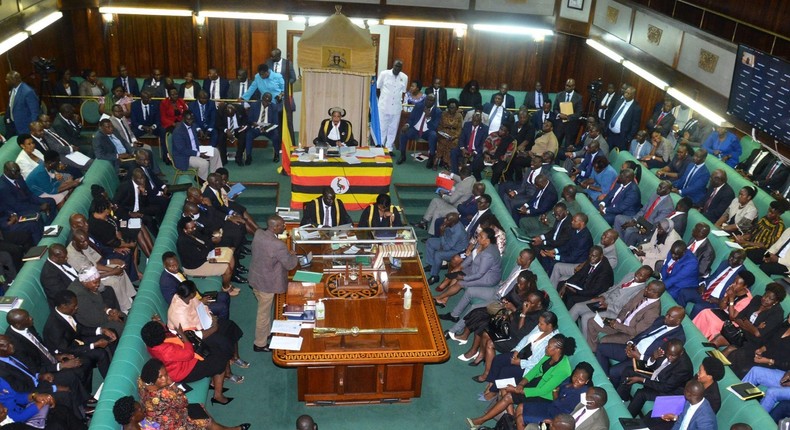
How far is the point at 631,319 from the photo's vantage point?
7.20 metres

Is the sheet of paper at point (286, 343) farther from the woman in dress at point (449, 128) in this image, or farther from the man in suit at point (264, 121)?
the woman in dress at point (449, 128)

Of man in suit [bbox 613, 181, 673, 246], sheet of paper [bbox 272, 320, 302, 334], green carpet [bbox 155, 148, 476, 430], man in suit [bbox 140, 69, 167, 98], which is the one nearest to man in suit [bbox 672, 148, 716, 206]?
man in suit [bbox 613, 181, 673, 246]

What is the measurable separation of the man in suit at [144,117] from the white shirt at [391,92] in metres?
4.20

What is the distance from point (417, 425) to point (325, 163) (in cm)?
473

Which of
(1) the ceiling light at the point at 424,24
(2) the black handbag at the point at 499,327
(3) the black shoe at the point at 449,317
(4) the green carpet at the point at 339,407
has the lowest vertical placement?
(4) the green carpet at the point at 339,407

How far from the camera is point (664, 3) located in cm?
1204

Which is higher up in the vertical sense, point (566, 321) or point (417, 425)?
point (566, 321)

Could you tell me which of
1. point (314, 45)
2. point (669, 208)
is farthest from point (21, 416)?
point (669, 208)

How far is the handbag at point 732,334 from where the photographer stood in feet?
22.8

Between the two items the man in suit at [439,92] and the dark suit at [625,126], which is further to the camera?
the man in suit at [439,92]

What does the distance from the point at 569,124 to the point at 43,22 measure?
33.3 ft

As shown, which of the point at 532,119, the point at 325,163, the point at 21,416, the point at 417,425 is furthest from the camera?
the point at 532,119

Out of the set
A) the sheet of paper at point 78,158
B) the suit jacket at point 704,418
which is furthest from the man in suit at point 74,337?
the suit jacket at point 704,418

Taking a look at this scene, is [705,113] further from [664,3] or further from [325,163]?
[325,163]
